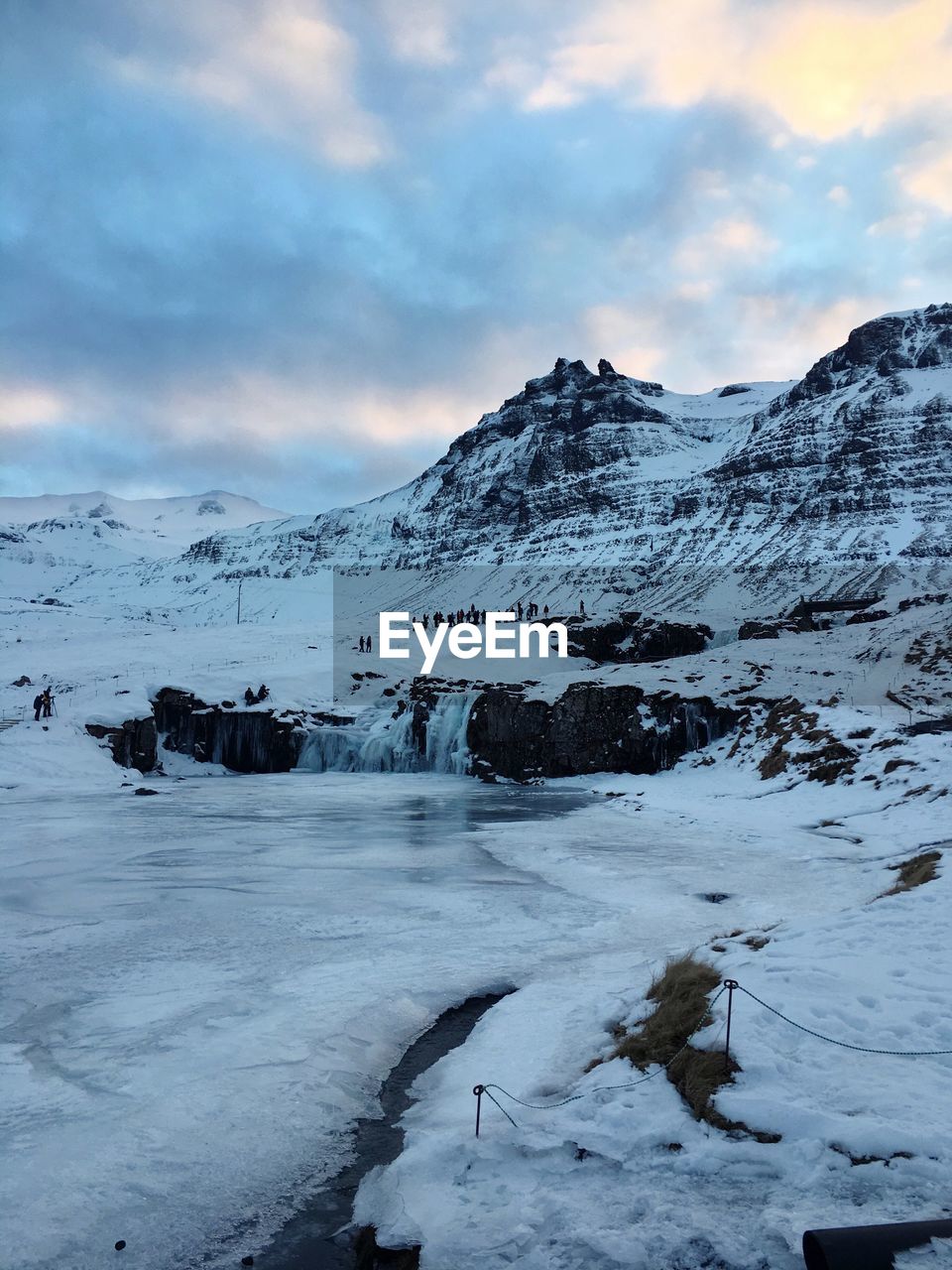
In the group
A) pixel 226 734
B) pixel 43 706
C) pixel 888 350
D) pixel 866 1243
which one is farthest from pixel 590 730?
pixel 888 350

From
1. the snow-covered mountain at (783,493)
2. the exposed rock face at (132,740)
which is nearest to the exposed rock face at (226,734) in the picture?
the exposed rock face at (132,740)

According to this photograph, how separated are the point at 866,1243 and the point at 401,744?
38.2 m

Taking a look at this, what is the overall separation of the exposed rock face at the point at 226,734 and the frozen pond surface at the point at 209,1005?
22.3 meters

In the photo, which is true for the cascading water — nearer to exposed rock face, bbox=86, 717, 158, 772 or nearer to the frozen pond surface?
exposed rock face, bbox=86, 717, 158, 772

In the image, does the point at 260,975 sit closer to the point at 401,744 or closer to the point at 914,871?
the point at 914,871

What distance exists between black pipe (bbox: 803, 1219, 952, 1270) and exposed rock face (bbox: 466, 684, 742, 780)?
30.8 meters

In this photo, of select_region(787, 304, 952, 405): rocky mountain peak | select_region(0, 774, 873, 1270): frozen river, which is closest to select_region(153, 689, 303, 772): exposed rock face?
select_region(0, 774, 873, 1270): frozen river

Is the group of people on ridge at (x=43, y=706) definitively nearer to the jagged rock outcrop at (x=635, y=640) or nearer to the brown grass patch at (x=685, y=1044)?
the jagged rock outcrop at (x=635, y=640)

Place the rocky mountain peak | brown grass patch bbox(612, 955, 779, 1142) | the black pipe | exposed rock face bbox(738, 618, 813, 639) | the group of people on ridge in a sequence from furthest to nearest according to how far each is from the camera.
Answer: the rocky mountain peak
exposed rock face bbox(738, 618, 813, 639)
the group of people on ridge
brown grass patch bbox(612, 955, 779, 1142)
the black pipe

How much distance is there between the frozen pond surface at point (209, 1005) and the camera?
4.83 meters

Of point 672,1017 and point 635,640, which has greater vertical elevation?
point 635,640

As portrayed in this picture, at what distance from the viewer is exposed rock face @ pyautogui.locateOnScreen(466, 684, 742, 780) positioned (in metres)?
34.0

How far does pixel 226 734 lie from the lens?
136 ft

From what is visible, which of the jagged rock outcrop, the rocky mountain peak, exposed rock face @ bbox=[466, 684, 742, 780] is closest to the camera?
exposed rock face @ bbox=[466, 684, 742, 780]
